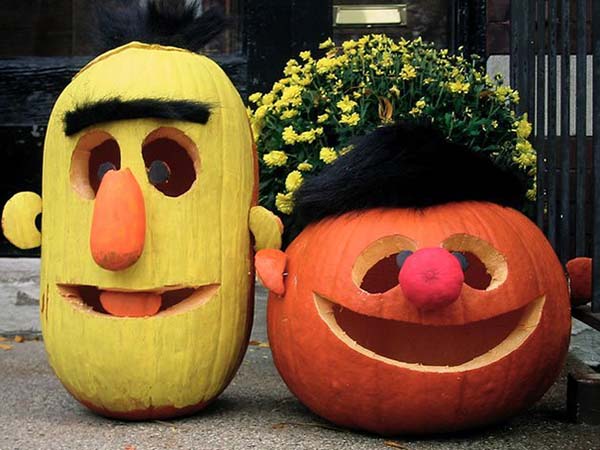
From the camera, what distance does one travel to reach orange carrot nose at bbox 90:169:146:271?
237cm

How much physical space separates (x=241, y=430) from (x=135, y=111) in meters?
0.97

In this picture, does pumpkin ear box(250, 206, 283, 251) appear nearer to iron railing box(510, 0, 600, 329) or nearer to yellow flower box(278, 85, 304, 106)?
yellow flower box(278, 85, 304, 106)

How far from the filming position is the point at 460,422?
238cm

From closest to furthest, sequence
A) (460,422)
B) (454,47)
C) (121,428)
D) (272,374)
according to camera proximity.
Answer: (460,422) → (121,428) → (272,374) → (454,47)

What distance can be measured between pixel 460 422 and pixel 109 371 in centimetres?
101

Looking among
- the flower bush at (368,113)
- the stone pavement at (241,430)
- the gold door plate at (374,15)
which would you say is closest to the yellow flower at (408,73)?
the flower bush at (368,113)

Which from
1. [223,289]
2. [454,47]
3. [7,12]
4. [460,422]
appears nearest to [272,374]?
[223,289]

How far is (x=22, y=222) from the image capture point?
277 cm

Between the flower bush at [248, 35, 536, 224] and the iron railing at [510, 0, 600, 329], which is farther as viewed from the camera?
the flower bush at [248, 35, 536, 224]

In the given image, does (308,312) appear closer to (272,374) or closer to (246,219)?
(246,219)

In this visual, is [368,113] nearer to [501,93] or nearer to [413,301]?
[501,93]

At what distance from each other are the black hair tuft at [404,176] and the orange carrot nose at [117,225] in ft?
1.68

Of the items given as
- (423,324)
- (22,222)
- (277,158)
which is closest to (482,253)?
(423,324)

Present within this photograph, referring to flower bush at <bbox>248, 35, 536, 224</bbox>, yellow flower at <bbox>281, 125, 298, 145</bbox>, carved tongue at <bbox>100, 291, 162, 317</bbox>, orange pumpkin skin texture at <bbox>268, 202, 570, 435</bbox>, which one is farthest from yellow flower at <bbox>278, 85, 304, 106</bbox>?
carved tongue at <bbox>100, 291, 162, 317</bbox>
